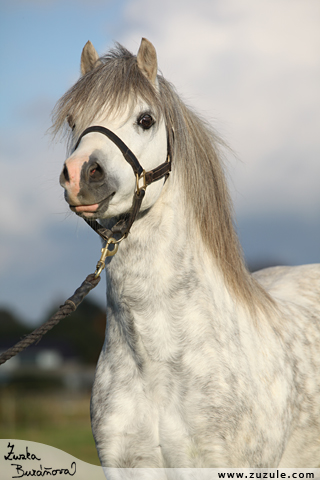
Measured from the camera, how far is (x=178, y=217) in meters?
3.23

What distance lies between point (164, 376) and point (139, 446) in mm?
447

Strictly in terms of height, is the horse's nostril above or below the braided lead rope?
above

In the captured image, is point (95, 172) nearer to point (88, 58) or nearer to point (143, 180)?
point (143, 180)

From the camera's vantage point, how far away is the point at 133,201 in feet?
9.75

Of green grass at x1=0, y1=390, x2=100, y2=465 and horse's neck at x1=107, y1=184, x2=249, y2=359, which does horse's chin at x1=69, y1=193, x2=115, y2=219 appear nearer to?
horse's neck at x1=107, y1=184, x2=249, y2=359

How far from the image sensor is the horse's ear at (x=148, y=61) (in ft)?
10.6

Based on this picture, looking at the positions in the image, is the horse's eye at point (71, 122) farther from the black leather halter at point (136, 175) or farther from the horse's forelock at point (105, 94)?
the black leather halter at point (136, 175)

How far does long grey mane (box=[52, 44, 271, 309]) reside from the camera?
3.07 meters

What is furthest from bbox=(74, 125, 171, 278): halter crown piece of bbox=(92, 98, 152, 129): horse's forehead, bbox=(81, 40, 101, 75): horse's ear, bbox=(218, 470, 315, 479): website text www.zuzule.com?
bbox=(218, 470, 315, 479): website text www.zuzule.com

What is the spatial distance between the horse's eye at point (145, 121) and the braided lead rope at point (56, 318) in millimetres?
975

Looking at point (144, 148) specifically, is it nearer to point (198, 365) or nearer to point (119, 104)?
point (119, 104)

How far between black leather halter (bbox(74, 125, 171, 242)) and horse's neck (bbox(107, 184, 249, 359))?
0.31 feet
